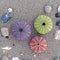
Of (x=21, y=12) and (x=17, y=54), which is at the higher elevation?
(x=21, y=12)

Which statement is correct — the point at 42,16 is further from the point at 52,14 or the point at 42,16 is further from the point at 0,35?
the point at 0,35

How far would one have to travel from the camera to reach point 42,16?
1011mm

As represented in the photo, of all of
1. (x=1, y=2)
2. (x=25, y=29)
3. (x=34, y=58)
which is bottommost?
(x=34, y=58)

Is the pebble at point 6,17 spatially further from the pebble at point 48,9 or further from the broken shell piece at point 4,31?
the pebble at point 48,9

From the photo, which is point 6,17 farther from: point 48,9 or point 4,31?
point 48,9

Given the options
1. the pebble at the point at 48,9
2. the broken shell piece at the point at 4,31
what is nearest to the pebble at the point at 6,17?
the broken shell piece at the point at 4,31

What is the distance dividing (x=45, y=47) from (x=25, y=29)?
112 millimetres

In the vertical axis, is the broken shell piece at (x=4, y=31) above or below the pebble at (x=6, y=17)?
below

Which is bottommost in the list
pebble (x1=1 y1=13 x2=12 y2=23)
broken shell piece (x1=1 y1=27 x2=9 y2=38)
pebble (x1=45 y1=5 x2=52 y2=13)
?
broken shell piece (x1=1 y1=27 x2=9 y2=38)

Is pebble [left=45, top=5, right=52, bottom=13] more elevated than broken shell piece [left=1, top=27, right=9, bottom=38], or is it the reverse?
pebble [left=45, top=5, right=52, bottom=13]

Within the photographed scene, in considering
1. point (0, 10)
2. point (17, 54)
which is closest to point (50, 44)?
point (17, 54)

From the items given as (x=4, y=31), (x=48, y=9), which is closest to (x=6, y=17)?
(x=4, y=31)

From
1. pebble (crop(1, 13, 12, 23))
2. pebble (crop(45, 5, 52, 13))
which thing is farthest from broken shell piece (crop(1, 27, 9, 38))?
pebble (crop(45, 5, 52, 13))

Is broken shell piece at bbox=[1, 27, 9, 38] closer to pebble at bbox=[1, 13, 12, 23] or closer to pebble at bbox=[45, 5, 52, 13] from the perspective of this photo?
pebble at bbox=[1, 13, 12, 23]
